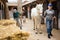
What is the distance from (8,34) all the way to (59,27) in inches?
481

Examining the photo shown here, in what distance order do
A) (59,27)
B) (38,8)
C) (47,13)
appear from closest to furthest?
(47,13) → (38,8) → (59,27)

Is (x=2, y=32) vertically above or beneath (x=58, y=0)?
beneath

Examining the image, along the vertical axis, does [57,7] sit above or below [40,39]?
above

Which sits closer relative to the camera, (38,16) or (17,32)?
(17,32)

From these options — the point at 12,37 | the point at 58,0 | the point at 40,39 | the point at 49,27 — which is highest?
the point at 58,0

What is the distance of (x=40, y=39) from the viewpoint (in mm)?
9867

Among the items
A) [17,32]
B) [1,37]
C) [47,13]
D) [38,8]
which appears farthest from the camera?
[38,8]

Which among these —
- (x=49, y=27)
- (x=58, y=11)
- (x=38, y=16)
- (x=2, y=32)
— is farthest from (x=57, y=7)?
(x=2, y=32)

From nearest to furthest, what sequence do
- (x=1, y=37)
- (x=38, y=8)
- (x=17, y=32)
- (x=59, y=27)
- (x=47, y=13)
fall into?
(x=1, y=37) < (x=17, y=32) < (x=47, y=13) < (x=38, y=8) < (x=59, y=27)

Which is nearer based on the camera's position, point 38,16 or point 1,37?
point 1,37

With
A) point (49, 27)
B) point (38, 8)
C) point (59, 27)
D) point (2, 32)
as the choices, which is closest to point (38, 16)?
point (38, 8)

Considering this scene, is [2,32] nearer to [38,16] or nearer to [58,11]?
[38,16]

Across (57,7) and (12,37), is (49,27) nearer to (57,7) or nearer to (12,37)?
(57,7)

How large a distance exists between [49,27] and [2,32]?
25.2 ft
